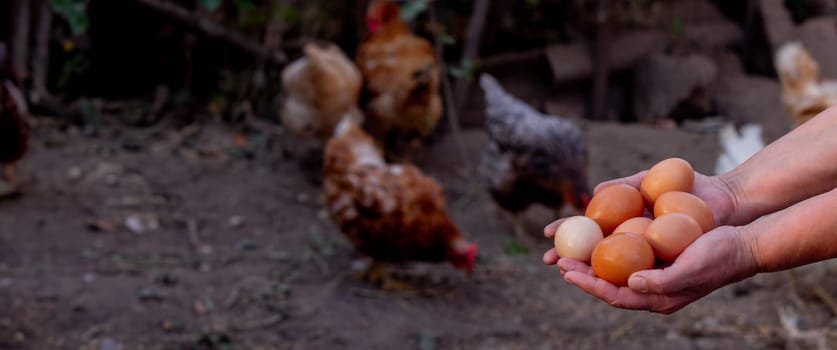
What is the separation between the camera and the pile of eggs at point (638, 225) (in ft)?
→ 4.33

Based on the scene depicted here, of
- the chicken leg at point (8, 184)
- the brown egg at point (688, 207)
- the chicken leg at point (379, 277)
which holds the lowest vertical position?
the chicken leg at point (8, 184)

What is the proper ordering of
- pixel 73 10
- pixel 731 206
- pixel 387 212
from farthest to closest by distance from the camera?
pixel 73 10 < pixel 387 212 < pixel 731 206

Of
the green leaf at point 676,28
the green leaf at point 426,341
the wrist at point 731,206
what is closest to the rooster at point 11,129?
the green leaf at point 426,341

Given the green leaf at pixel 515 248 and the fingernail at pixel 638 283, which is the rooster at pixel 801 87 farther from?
the fingernail at pixel 638 283

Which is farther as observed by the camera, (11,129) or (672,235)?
(11,129)

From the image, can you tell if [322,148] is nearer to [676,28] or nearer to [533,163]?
[533,163]

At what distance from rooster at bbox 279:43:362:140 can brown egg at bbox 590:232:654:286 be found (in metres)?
2.88

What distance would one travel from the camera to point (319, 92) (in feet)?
13.6

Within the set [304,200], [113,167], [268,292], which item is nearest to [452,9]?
[304,200]

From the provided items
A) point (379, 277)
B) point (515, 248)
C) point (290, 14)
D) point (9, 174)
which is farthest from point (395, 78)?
point (9, 174)

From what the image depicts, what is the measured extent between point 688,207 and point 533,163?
7.75ft

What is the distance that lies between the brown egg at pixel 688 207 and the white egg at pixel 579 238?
120mm

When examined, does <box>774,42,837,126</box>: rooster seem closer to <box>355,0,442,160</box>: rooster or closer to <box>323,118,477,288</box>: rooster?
<box>323,118,477,288</box>: rooster

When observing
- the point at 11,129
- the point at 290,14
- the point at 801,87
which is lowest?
the point at 11,129
